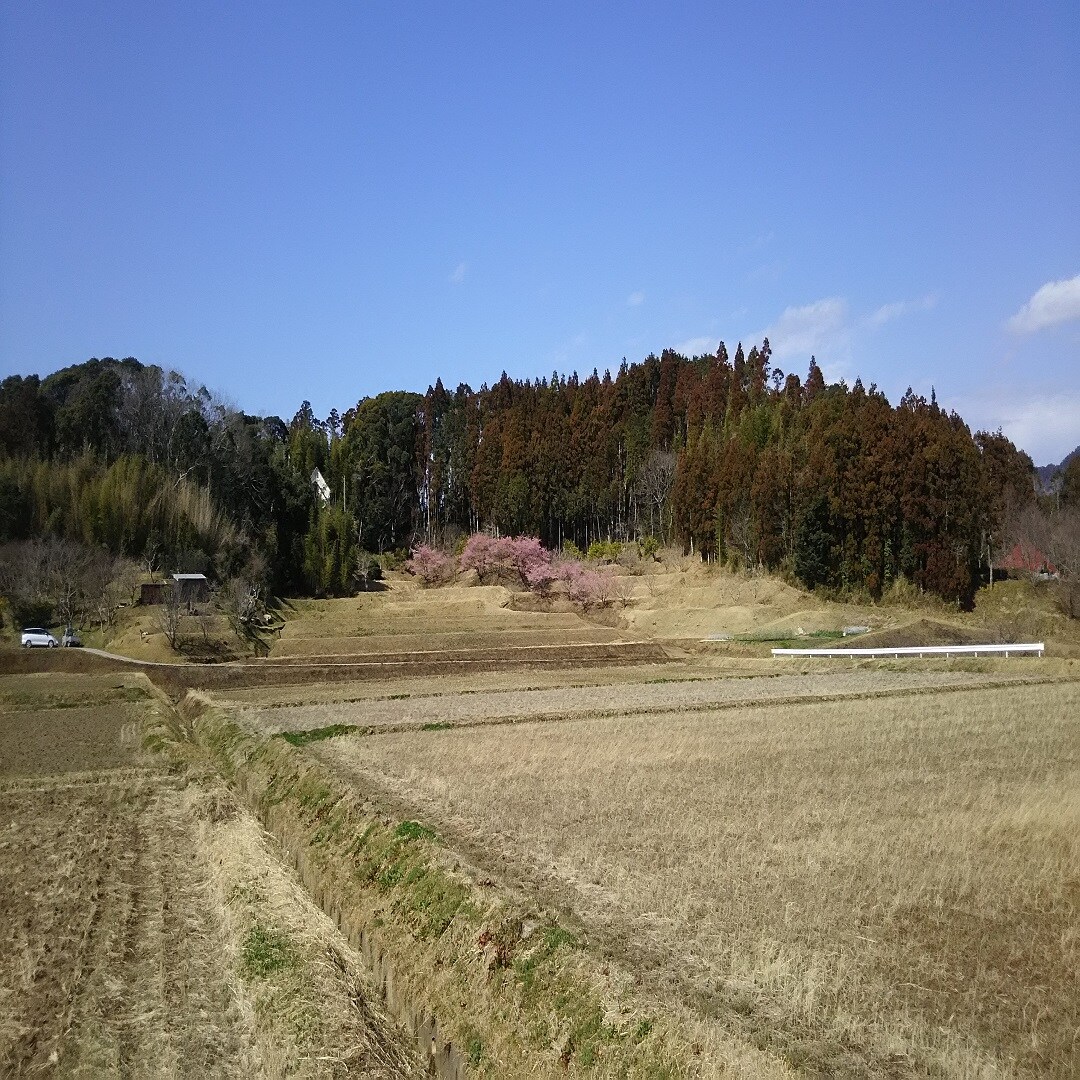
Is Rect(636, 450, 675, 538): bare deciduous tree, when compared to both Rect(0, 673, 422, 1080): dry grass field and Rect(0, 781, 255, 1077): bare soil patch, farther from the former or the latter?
Rect(0, 781, 255, 1077): bare soil patch

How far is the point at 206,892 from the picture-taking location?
25.9ft

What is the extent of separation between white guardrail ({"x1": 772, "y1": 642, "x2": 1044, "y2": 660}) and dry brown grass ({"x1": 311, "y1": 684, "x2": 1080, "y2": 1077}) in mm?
16017

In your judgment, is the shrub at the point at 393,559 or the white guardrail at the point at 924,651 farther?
the shrub at the point at 393,559

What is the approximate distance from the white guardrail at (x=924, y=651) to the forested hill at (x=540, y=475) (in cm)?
1237

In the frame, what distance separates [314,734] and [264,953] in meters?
8.65

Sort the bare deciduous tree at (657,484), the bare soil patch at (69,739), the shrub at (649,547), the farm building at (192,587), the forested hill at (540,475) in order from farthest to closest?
the bare deciduous tree at (657,484) → the shrub at (649,547) → the forested hill at (540,475) → the farm building at (192,587) → the bare soil patch at (69,739)

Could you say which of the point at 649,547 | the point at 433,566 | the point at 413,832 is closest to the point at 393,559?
the point at 433,566

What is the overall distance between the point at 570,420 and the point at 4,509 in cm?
4068

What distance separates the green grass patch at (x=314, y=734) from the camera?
1422cm

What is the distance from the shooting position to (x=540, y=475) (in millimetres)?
66438

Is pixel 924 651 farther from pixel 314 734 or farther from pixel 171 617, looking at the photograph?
pixel 171 617

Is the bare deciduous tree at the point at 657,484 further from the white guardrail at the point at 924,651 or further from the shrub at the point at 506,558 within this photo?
the white guardrail at the point at 924,651

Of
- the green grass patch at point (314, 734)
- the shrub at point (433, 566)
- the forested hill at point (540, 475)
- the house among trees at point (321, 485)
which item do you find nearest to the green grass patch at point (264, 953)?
the green grass patch at point (314, 734)

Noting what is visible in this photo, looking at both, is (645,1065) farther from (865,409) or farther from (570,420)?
(570,420)
